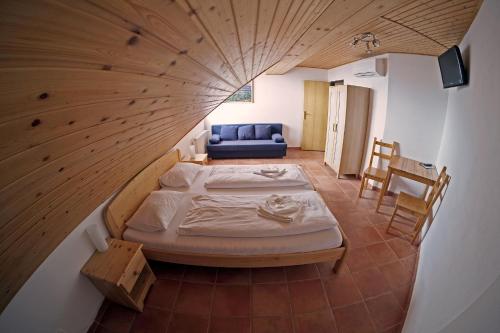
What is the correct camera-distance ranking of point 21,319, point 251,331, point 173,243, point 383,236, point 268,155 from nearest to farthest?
1. point 21,319
2. point 251,331
3. point 173,243
4. point 383,236
5. point 268,155

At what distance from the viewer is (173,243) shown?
5.31 feet

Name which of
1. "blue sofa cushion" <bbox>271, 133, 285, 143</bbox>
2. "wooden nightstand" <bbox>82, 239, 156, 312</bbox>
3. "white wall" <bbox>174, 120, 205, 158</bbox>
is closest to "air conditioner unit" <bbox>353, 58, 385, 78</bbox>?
"blue sofa cushion" <bbox>271, 133, 285, 143</bbox>

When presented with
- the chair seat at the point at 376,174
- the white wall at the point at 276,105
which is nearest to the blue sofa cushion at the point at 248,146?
the white wall at the point at 276,105

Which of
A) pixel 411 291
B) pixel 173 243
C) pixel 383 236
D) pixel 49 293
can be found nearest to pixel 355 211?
pixel 383 236

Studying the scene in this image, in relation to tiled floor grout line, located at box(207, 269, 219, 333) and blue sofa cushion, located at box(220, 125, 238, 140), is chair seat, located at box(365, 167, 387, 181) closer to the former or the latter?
tiled floor grout line, located at box(207, 269, 219, 333)

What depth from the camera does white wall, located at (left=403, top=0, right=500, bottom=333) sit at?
0.71m

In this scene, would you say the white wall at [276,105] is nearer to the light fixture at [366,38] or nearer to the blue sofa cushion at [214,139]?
the blue sofa cushion at [214,139]

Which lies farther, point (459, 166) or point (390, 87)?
point (390, 87)

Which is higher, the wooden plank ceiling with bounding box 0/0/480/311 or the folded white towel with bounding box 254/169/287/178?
the wooden plank ceiling with bounding box 0/0/480/311

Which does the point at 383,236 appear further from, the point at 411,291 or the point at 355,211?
the point at 411,291

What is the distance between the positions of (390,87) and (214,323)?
3508mm

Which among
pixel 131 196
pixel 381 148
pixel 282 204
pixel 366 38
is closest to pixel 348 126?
pixel 381 148

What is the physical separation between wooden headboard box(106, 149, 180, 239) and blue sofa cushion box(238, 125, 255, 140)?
2.54 metres

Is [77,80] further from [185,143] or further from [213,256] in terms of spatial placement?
[185,143]
